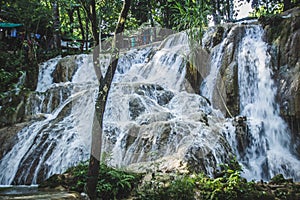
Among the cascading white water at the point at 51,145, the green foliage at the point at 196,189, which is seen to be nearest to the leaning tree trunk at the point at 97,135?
the green foliage at the point at 196,189

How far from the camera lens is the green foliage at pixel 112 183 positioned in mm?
4559

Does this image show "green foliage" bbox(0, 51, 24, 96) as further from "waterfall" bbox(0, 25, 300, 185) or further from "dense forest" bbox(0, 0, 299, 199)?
"waterfall" bbox(0, 25, 300, 185)

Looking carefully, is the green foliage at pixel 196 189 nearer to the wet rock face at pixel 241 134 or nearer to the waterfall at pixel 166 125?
the waterfall at pixel 166 125

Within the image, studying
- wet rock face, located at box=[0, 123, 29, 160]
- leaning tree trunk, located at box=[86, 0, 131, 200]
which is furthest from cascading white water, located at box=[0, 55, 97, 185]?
leaning tree trunk, located at box=[86, 0, 131, 200]

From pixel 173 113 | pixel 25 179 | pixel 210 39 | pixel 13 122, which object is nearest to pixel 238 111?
pixel 173 113

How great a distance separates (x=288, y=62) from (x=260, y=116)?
5.75ft

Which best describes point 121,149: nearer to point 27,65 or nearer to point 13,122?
point 13,122

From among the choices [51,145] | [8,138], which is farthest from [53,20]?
[51,145]

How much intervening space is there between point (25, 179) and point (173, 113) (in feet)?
→ 12.1

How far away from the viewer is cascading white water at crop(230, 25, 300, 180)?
7.51m

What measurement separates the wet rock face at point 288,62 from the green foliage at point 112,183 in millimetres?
5120

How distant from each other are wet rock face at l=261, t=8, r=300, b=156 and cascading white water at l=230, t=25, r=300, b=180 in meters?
0.23

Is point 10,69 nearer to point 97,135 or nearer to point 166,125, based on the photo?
point 166,125

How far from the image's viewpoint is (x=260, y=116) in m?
9.05
